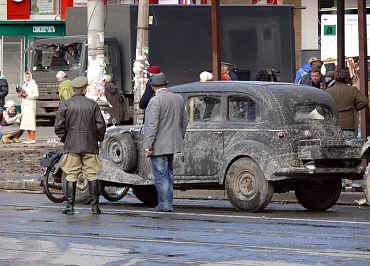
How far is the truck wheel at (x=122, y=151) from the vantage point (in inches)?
531

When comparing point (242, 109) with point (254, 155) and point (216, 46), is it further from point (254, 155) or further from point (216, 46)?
point (216, 46)

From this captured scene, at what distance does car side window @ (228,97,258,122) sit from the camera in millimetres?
12750

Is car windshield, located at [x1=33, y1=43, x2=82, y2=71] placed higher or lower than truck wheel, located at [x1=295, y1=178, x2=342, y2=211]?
higher

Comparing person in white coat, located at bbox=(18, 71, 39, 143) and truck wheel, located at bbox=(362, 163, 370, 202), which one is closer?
truck wheel, located at bbox=(362, 163, 370, 202)

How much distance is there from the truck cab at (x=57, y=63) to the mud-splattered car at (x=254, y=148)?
15.0 meters

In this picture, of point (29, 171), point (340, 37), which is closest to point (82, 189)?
point (29, 171)

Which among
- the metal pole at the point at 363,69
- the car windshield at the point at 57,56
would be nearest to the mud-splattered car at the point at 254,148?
the metal pole at the point at 363,69

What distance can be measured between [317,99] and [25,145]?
11298 mm

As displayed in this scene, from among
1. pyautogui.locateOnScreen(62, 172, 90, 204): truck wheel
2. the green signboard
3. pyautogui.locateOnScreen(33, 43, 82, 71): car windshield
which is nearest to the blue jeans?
pyautogui.locateOnScreen(62, 172, 90, 204): truck wheel

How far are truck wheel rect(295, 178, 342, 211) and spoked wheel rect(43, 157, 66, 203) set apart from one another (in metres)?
3.51

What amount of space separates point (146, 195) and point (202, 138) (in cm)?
177

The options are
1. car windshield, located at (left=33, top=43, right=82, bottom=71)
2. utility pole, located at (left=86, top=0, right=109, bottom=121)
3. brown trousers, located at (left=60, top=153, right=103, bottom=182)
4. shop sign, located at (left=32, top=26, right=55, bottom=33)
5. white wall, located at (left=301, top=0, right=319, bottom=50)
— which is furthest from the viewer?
white wall, located at (left=301, top=0, right=319, bottom=50)

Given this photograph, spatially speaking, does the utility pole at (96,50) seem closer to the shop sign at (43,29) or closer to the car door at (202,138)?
the car door at (202,138)

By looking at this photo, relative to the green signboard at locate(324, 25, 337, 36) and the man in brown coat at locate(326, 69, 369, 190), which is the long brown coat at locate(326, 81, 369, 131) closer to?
the man in brown coat at locate(326, 69, 369, 190)
